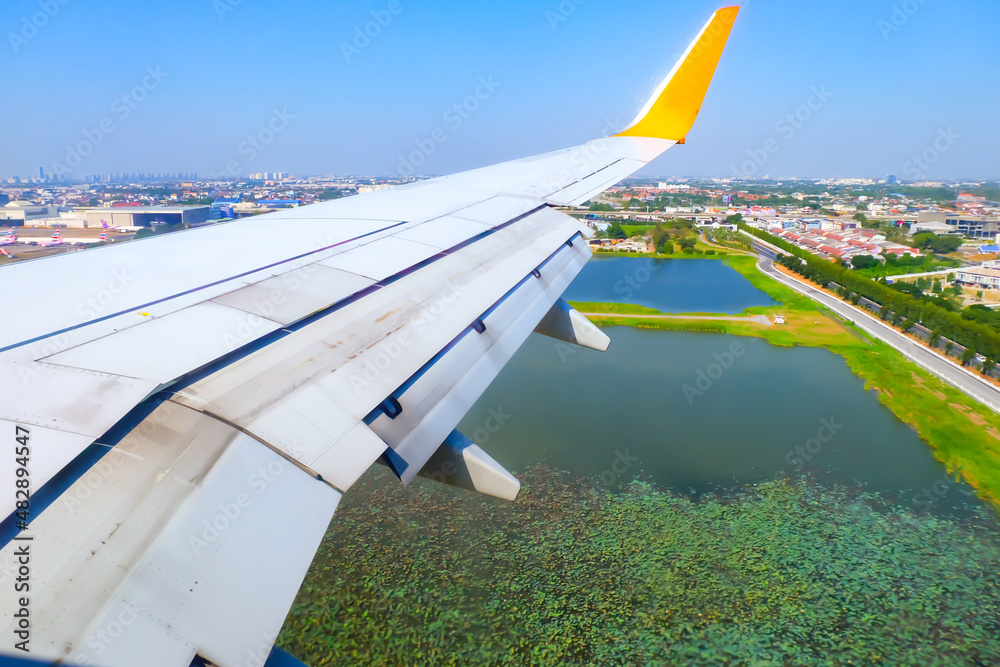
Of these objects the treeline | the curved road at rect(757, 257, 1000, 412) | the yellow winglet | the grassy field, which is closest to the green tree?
the treeline

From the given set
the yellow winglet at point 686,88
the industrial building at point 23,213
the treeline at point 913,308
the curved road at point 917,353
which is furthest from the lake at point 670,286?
the industrial building at point 23,213

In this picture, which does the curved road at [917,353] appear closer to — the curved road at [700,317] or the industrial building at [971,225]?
the curved road at [700,317]

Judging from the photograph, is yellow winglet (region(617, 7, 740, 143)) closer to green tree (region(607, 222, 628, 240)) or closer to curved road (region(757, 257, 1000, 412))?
curved road (region(757, 257, 1000, 412))

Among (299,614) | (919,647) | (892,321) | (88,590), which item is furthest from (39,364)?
(892,321)

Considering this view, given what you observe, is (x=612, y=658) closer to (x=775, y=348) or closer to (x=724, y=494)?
(x=724, y=494)

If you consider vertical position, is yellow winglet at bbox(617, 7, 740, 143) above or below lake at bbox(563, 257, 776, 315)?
above

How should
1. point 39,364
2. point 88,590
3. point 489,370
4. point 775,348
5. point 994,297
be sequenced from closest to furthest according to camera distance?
point 88,590 → point 39,364 → point 489,370 → point 775,348 → point 994,297
